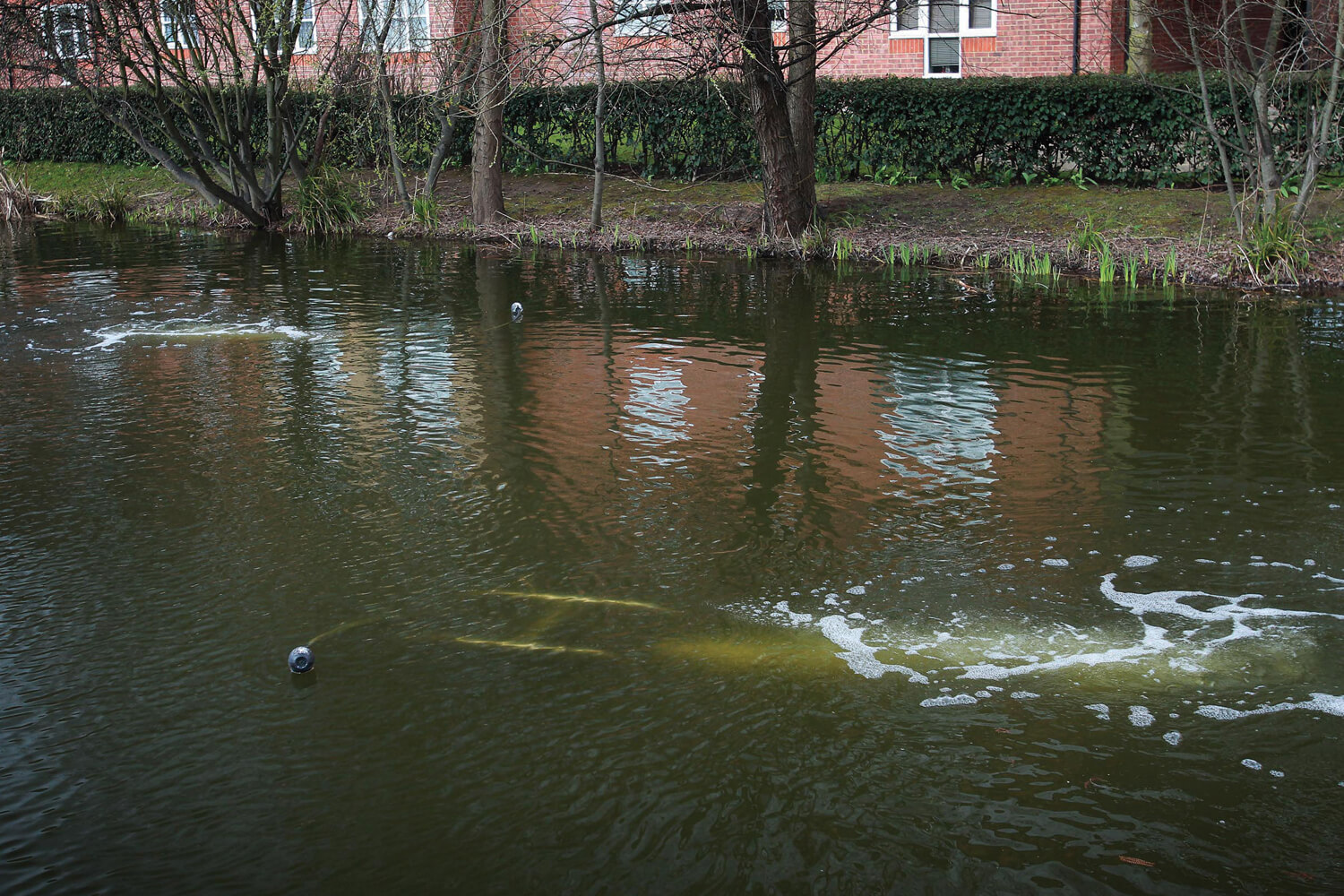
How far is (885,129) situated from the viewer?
17484 mm

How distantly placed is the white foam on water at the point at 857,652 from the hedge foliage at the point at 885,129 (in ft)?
35.5

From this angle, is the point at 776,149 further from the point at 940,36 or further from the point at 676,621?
the point at 676,621

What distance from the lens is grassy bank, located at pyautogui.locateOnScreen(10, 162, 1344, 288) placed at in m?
12.9

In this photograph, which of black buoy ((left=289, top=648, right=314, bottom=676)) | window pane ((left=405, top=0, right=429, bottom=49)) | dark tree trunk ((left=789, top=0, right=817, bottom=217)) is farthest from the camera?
window pane ((left=405, top=0, right=429, bottom=49))

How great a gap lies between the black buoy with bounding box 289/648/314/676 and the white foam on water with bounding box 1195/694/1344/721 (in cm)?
311

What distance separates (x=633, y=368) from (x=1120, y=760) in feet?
18.5

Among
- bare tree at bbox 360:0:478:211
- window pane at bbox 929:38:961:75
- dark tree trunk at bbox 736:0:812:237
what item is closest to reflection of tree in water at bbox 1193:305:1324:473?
dark tree trunk at bbox 736:0:812:237

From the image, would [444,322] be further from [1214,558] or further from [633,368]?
[1214,558]

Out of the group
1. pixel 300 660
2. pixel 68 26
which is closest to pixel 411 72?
pixel 68 26

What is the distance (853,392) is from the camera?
8.28 meters

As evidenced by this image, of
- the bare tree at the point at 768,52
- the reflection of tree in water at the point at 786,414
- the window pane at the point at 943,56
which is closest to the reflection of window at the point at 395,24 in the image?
the bare tree at the point at 768,52

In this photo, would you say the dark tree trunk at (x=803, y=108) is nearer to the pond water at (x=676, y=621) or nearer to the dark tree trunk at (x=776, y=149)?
the dark tree trunk at (x=776, y=149)

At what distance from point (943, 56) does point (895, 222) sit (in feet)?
27.8

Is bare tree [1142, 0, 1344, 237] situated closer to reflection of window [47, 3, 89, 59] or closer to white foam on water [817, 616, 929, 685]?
white foam on water [817, 616, 929, 685]
